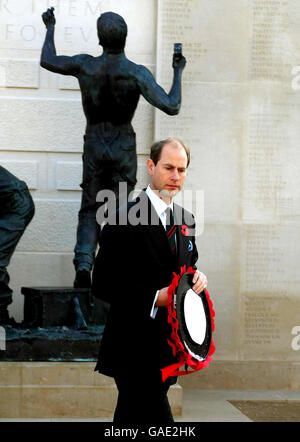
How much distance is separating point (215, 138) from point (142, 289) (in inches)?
183

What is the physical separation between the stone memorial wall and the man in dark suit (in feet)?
14.3

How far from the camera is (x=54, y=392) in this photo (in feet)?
20.2

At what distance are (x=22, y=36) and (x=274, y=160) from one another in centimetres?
274

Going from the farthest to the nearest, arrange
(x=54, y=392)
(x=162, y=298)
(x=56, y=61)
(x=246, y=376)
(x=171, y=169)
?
(x=246, y=376), (x=56, y=61), (x=54, y=392), (x=171, y=169), (x=162, y=298)

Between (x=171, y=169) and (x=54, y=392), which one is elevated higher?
(x=171, y=169)

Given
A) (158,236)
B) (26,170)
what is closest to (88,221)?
(26,170)

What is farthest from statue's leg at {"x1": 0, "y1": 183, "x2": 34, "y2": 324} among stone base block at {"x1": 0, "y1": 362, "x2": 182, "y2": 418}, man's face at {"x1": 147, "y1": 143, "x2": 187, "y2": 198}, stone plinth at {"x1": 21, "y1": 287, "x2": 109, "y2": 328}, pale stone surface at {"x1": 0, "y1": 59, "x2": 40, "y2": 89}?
man's face at {"x1": 147, "y1": 143, "x2": 187, "y2": 198}

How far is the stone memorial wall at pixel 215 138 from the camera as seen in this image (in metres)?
7.99

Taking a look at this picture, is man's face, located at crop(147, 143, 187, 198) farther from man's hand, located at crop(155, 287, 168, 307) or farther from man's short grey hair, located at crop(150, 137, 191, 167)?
man's hand, located at crop(155, 287, 168, 307)

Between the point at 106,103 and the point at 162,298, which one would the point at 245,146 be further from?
the point at 162,298

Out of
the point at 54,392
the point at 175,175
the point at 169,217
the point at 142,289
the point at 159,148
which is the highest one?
the point at 159,148

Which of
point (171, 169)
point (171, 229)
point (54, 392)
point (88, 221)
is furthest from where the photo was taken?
point (88, 221)

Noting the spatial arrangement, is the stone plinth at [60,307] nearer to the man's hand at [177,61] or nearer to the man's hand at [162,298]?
the man's hand at [177,61]

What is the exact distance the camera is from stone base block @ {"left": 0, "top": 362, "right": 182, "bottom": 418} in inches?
243
